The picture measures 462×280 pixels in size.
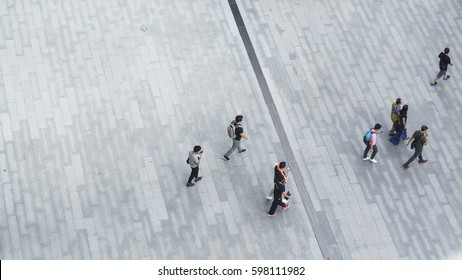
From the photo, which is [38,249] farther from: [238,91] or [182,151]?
[238,91]

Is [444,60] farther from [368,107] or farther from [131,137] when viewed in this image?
[131,137]

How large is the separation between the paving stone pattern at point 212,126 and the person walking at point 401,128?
0.32 meters

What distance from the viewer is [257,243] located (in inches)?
695

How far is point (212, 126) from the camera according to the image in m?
19.5

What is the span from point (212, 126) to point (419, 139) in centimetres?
511

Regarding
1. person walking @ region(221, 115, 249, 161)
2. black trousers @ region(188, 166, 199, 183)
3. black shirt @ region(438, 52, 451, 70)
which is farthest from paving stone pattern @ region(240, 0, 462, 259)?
black trousers @ region(188, 166, 199, 183)

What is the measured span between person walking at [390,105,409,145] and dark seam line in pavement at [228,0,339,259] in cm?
269

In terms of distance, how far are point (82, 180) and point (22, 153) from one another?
5.36 ft

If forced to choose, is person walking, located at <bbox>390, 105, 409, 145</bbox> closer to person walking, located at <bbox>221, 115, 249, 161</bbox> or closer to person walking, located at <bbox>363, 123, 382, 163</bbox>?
person walking, located at <bbox>363, 123, 382, 163</bbox>

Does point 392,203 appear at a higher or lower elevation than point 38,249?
lower

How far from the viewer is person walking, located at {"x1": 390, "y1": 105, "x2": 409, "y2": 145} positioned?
19.1 meters

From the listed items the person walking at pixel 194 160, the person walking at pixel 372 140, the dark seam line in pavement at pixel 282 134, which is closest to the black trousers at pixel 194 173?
the person walking at pixel 194 160

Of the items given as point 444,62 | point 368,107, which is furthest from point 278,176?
point 444,62

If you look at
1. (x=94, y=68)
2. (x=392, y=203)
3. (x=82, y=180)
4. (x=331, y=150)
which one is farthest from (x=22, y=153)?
(x=392, y=203)
